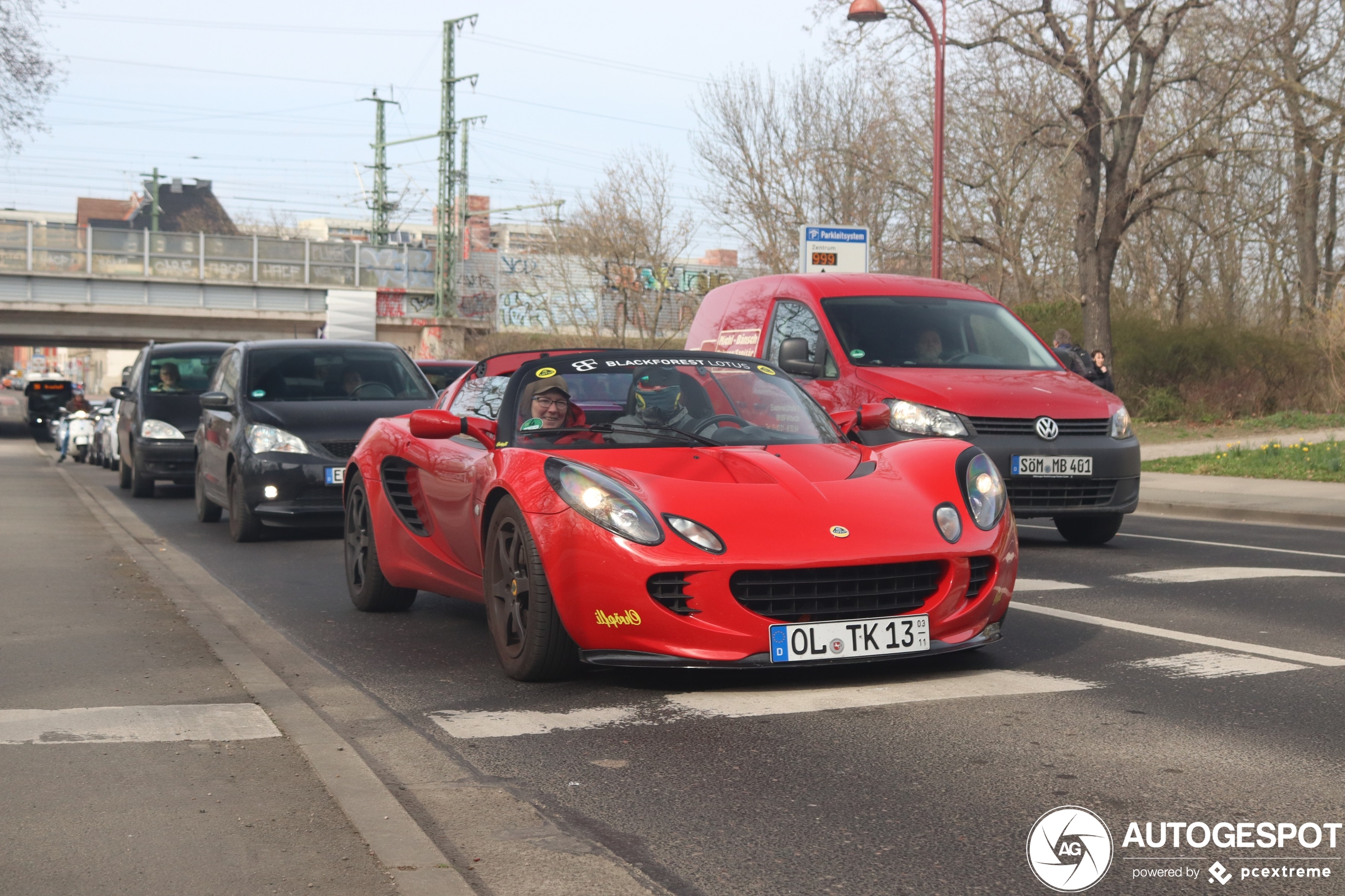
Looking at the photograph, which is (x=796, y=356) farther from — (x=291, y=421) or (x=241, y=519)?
(x=241, y=519)

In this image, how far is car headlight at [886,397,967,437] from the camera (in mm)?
10320

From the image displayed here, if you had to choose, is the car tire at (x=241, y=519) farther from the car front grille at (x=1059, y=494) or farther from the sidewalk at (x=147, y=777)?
the car front grille at (x=1059, y=494)

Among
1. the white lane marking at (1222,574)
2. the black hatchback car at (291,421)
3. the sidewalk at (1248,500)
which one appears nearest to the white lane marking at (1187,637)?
the white lane marking at (1222,574)

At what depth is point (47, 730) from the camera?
17.0ft

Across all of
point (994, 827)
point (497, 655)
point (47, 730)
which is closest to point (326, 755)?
point (47, 730)

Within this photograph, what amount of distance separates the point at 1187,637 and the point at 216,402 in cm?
840

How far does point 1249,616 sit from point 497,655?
3.94 m

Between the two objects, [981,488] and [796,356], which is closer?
[981,488]

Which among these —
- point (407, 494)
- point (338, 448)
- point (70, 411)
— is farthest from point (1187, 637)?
point (70, 411)

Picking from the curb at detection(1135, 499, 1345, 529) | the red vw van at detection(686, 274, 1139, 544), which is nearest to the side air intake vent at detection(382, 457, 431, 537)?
the red vw van at detection(686, 274, 1139, 544)

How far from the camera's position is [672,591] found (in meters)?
5.44

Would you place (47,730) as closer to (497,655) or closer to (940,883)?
(497,655)

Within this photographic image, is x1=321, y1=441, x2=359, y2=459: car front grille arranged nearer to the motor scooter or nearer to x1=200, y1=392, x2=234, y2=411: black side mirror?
x1=200, y1=392, x2=234, y2=411: black side mirror

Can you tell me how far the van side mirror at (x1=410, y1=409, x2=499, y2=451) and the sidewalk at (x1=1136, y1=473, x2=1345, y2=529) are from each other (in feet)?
27.5
